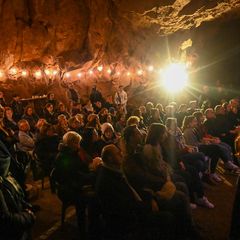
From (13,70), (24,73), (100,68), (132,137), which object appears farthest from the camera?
(100,68)

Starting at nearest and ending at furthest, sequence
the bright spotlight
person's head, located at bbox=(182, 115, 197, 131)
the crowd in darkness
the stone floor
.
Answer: the crowd in darkness < the stone floor < person's head, located at bbox=(182, 115, 197, 131) < the bright spotlight

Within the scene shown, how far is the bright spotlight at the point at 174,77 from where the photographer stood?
2152 centimetres

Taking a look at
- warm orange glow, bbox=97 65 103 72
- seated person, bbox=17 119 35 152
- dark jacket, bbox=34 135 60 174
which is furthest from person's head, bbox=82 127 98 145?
warm orange glow, bbox=97 65 103 72

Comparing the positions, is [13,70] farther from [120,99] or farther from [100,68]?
[120,99]

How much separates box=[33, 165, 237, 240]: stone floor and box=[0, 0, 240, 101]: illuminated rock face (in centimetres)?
868

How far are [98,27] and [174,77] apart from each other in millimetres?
7383

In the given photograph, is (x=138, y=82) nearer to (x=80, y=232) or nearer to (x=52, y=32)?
(x=52, y=32)

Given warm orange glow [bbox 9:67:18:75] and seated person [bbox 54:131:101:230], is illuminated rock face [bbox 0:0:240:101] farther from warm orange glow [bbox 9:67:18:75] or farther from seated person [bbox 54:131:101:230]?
seated person [bbox 54:131:101:230]

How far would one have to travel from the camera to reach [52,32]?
1509cm

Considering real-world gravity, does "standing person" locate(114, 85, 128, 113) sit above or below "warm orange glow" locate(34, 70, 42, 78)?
below

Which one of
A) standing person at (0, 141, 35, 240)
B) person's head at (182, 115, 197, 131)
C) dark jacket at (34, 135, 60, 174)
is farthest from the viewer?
person's head at (182, 115, 197, 131)

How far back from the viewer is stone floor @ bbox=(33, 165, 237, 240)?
17.4ft

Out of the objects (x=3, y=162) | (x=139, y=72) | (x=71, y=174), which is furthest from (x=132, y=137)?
(x=139, y=72)

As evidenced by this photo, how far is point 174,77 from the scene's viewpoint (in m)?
21.8
